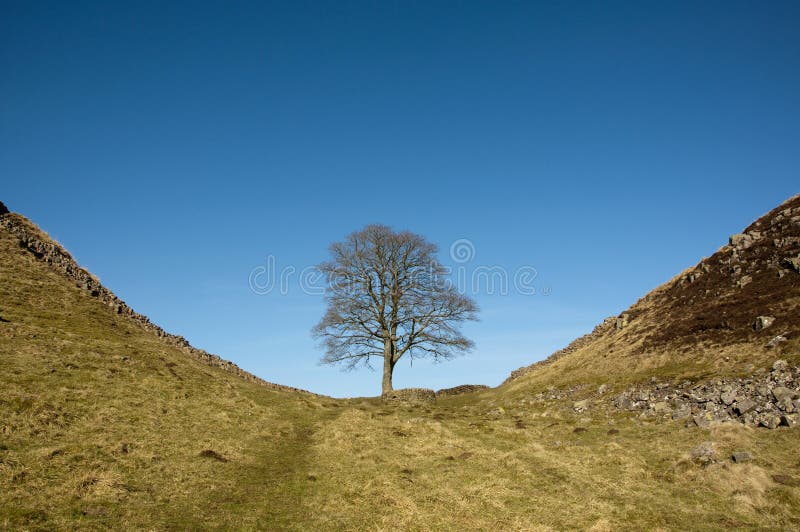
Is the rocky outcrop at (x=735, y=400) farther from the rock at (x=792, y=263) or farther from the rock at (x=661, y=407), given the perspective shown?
the rock at (x=792, y=263)

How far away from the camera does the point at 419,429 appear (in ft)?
88.2

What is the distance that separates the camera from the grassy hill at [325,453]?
1514 cm

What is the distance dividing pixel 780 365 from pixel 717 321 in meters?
10.2

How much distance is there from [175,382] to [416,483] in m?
17.0

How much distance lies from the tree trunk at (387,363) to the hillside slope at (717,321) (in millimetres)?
12303

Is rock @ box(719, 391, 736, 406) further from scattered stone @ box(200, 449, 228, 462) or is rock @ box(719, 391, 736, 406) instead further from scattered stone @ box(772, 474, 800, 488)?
scattered stone @ box(200, 449, 228, 462)

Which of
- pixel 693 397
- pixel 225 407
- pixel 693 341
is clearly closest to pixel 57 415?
pixel 225 407

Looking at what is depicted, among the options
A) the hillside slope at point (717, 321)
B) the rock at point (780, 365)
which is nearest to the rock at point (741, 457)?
the rock at point (780, 365)

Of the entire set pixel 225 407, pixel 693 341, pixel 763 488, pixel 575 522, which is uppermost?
pixel 693 341

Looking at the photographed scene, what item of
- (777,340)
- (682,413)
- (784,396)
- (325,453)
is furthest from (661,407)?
(325,453)

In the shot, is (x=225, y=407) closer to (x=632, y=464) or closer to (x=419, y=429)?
(x=419, y=429)

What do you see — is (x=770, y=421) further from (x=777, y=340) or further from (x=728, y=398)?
(x=777, y=340)

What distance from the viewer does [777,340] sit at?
28922 millimetres

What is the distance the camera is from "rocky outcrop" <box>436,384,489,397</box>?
54.6m
